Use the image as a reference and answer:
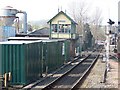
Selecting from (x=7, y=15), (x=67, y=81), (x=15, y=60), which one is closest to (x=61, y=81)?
(x=67, y=81)

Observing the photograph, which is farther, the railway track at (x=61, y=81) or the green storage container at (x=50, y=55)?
Answer: the green storage container at (x=50, y=55)

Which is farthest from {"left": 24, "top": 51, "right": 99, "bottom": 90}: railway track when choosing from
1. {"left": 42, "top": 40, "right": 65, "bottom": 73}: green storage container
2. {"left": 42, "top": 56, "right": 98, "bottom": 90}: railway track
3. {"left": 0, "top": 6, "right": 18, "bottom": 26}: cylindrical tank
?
{"left": 0, "top": 6, "right": 18, "bottom": 26}: cylindrical tank

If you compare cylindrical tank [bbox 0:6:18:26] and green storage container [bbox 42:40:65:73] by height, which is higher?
cylindrical tank [bbox 0:6:18:26]

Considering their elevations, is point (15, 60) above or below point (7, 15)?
below

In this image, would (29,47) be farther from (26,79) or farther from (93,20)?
(93,20)

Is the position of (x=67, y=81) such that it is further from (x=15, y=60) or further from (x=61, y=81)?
(x=15, y=60)

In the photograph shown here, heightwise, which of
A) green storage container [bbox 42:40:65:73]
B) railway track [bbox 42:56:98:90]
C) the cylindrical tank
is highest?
the cylindrical tank

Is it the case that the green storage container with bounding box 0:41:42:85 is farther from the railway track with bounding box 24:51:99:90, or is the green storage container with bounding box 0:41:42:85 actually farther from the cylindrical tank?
the cylindrical tank

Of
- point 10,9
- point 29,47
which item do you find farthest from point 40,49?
point 10,9

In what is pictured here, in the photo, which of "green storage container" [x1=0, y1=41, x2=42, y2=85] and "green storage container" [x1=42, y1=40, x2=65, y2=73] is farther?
"green storage container" [x1=42, y1=40, x2=65, y2=73]

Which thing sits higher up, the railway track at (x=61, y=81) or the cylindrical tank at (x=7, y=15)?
the cylindrical tank at (x=7, y=15)

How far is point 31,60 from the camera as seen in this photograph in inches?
679

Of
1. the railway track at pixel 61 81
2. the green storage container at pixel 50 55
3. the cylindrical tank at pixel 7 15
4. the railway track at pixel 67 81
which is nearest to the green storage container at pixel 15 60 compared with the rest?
the railway track at pixel 61 81

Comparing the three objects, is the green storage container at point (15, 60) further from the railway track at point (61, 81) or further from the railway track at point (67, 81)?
the railway track at point (67, 81)
